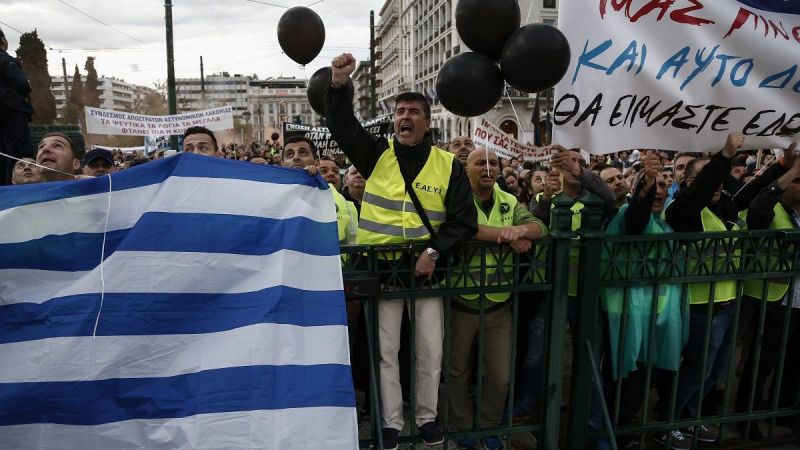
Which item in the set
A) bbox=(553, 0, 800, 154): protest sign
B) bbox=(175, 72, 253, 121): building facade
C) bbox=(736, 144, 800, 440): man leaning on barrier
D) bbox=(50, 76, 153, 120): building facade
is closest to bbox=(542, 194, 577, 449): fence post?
bbox=(553, 0, 800, 154): protest sign

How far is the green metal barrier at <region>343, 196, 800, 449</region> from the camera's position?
2754 millimetres

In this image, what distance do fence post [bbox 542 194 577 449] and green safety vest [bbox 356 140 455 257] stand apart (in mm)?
596

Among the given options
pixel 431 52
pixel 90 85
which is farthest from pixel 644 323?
pixel 90 85

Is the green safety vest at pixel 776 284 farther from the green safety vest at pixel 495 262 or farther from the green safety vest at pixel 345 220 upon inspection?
the green safety vest at pixel 345 220

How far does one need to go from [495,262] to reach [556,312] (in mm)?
426

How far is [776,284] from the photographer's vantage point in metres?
3.53

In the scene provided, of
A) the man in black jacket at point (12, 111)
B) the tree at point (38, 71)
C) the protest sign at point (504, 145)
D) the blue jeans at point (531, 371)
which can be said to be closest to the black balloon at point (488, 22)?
the blue jeans at point (531, 371)

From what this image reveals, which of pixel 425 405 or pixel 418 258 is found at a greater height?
pixel 418 258

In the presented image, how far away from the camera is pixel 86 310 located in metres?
2.19

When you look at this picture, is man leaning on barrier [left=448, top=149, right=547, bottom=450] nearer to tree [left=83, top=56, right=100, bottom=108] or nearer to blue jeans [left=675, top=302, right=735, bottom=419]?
blue jeans [left=675, top=302, right=735, bottom=419]

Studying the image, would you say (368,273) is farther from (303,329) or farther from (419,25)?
(419,25)

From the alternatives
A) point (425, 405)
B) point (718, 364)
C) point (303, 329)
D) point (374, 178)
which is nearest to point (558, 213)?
point (374, 178)

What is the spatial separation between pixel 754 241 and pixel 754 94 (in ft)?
2.81

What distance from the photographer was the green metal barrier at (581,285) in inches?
108
